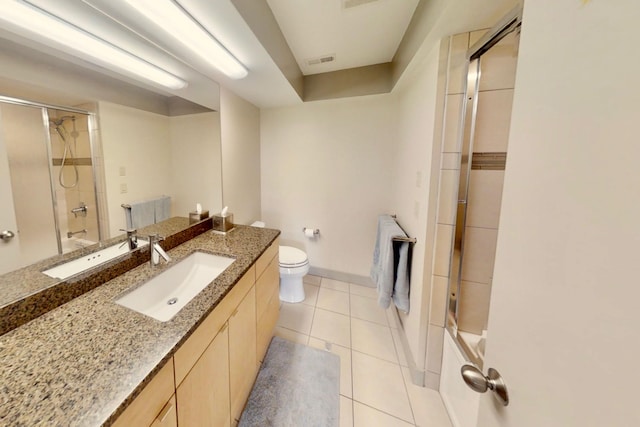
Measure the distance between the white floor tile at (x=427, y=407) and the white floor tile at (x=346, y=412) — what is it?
0.36 m

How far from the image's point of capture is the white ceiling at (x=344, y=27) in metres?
1.31

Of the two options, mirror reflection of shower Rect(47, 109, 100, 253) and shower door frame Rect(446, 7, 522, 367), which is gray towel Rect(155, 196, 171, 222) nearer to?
mirror reflection of shower Rect(47, 109, 100, 253)

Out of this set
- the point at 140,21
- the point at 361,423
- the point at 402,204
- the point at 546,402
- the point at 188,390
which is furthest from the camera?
the point at 402,204

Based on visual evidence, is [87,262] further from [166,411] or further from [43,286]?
[166,411]


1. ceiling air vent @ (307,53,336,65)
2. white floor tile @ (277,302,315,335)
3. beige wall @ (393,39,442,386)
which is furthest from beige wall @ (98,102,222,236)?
beige wall @ (393,39,442,386)

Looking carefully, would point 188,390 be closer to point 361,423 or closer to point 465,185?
point 361,423

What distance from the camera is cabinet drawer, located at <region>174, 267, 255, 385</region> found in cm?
69

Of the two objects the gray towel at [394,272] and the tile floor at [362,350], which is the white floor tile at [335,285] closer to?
the tile floor at [362,350]

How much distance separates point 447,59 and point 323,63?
3.88 feet

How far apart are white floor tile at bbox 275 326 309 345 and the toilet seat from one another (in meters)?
0.54

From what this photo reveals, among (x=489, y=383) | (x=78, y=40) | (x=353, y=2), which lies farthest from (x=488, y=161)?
(x=78, y=40)

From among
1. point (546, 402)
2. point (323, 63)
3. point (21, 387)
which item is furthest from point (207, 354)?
point (323, 63)

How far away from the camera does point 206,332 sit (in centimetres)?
81

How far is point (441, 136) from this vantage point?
121 cm
